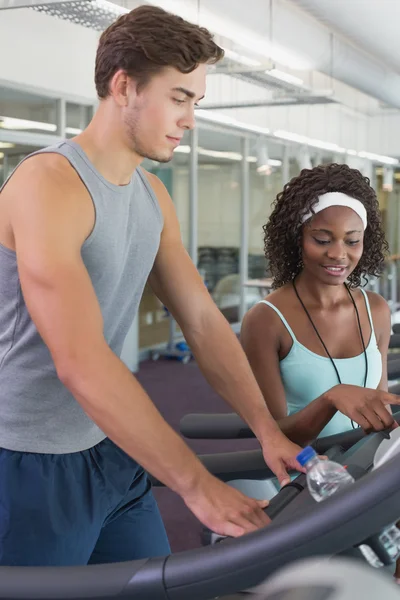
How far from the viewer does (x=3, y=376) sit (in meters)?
1.49

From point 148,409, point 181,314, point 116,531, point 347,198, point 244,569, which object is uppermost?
point 347,198

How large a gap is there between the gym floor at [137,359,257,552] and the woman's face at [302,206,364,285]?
69.8 inches

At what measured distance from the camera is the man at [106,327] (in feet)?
3.92

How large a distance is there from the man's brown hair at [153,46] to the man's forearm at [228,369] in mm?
563

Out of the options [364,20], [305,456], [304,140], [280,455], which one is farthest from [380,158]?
[305,456]

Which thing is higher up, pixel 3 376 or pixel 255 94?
pixel 255 94

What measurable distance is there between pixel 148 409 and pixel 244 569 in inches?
11.2

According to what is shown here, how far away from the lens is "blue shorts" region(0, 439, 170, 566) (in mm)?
1489

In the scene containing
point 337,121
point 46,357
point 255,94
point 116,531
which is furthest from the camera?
point 337,121

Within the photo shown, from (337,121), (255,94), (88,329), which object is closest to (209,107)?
(255,94)

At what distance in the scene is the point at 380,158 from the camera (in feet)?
45.5

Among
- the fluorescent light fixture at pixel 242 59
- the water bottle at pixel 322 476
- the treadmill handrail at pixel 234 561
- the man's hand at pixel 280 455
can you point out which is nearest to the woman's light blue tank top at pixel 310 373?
the man's hand at pixel 280 455

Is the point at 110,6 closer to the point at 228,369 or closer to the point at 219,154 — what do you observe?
the point at 228,369

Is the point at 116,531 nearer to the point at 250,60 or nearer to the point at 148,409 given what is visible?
the point at 148,409
